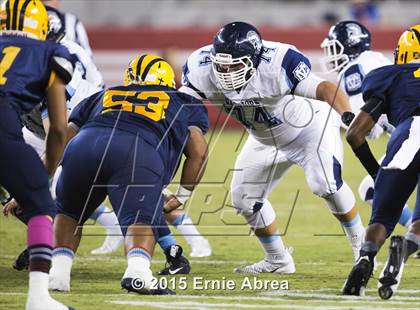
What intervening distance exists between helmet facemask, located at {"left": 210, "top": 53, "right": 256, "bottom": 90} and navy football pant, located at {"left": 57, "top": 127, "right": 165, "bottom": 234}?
2.51ft

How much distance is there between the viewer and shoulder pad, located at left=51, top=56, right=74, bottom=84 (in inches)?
184

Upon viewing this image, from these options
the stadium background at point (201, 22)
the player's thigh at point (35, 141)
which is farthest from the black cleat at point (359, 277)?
the stadium background at point (201, 22)

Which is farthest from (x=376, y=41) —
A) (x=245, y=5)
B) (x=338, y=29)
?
(x=338, y=29)

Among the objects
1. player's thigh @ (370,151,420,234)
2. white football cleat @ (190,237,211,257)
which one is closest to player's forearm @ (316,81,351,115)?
player's thigh @ (370,151,420,234)

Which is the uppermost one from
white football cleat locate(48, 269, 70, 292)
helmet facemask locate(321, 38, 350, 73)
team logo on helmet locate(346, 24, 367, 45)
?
team logo on helmet locate(346, 24, 367, 45)

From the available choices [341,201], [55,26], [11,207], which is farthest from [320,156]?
[55,26]

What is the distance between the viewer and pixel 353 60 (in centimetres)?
745

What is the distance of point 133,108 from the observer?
215 inches

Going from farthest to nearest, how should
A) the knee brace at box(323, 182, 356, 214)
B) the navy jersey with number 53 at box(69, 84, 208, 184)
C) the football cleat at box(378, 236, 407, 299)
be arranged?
the knee brace at box(323, 182, 356, 214)
the navy jersey with number 53 at box(69, 84, 208, 184)
the football cleat at box(378, 236, 407, 299)

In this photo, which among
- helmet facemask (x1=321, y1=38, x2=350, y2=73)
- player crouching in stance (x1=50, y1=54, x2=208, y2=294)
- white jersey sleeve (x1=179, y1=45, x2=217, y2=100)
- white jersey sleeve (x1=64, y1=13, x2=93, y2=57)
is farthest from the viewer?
white jersey sleeve (x1=64, y1=13, x2=93, y2=57)

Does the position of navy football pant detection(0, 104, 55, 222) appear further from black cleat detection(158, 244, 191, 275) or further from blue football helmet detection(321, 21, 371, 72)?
blue football helmet detection(321, 21, 371, 72)

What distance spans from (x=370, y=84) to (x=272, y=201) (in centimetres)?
475

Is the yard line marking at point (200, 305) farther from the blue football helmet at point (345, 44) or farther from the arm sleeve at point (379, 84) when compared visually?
the blue football helmet at point (345, 44)

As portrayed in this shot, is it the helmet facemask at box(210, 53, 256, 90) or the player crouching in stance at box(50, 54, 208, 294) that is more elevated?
the helmet facemask at box(210, 53, 256, 90)
